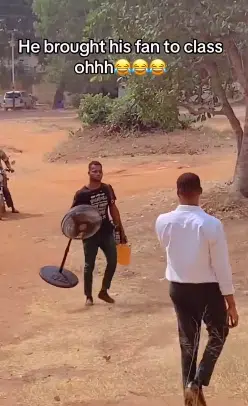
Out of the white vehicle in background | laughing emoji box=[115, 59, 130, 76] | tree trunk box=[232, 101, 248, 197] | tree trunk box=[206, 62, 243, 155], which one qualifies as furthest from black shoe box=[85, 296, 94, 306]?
the white vehicle in background

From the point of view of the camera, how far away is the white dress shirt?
4168 millimetres

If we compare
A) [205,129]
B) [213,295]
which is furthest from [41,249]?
[205,129]

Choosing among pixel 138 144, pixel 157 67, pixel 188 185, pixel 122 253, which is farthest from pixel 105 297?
pixel 138 144

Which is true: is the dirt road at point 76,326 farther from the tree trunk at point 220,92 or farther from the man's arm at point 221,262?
the tree trunk at point 220,92

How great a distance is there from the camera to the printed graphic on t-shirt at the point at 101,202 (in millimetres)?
7375

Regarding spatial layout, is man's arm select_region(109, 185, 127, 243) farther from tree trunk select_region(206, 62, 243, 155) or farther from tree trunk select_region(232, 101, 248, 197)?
tree trunk select_region(206, 62, 243, 155)

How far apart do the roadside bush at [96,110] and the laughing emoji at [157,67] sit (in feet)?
45.7

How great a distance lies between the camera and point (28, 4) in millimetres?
54688

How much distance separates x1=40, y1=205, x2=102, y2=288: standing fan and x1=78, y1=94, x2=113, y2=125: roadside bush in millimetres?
19236

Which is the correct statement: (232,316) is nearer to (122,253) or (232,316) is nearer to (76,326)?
(76,326)

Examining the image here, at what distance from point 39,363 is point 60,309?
69.5 inches

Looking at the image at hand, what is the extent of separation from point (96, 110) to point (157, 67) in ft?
49.0

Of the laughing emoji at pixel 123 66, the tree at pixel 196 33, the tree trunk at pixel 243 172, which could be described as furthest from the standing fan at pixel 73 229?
the laughing emoji at pixel 123 66

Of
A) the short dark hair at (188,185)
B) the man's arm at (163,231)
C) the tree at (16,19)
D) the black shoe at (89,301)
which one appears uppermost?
the tree at (16,19)
